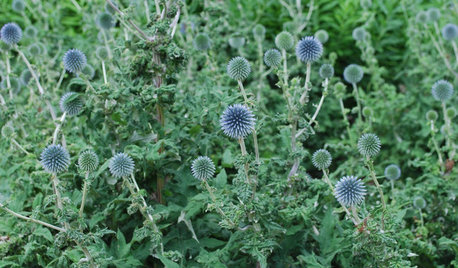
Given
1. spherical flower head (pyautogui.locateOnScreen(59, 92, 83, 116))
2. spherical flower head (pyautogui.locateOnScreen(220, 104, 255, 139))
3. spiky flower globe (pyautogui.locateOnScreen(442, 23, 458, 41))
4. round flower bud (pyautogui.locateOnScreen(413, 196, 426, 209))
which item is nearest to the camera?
spherical flower head (pyautogui.locateOnScreen(220, 104, 255, 139))

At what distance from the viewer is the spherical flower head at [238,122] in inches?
95.7

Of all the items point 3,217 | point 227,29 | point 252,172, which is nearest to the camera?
point 252,172

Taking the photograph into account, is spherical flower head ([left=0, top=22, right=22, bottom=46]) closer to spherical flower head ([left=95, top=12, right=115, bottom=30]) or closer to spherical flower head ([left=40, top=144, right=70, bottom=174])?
spherical flower head ([left=95, top=12, right=115, bottom=30])

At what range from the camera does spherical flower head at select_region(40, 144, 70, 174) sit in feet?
8.57

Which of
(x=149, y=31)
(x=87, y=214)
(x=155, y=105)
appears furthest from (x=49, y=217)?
(x=149, y=31)

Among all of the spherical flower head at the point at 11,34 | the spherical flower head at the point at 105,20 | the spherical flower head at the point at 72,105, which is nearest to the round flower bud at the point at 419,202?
the spherical flower head at the point at 72,105

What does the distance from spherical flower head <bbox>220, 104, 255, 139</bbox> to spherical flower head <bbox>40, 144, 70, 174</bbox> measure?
808 millimetres

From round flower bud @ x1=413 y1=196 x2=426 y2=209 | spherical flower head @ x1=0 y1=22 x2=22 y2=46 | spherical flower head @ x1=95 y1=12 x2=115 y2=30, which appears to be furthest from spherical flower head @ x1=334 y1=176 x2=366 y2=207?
spherical flower head @ x1=95 y1=12 x2=115 y2=30

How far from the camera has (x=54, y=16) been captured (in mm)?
5523

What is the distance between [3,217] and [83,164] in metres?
0.88

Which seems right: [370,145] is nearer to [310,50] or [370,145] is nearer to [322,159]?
[322,159]

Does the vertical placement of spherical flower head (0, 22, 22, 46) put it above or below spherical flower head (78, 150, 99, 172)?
above

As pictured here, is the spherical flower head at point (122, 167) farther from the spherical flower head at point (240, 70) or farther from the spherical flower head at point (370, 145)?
the spherical flower head at point (370, 145)

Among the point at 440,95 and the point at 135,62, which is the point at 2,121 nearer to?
the point at 135,62
